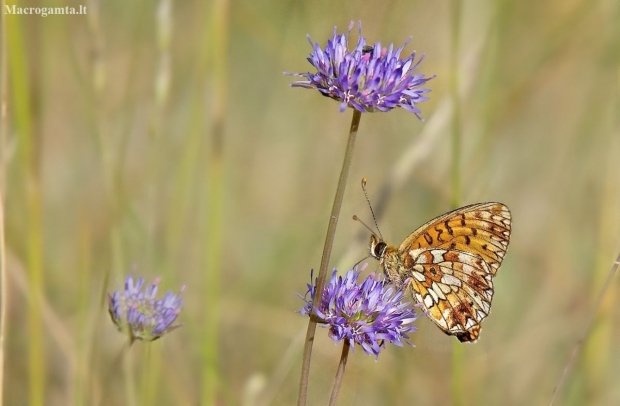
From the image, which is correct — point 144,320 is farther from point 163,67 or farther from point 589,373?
point 589,373

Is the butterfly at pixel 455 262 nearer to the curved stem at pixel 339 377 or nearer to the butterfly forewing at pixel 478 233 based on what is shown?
the butterfly forewing at pixel 478 233

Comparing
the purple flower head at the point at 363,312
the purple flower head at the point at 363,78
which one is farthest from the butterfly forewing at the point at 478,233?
the purple flower head at the point at 363,78

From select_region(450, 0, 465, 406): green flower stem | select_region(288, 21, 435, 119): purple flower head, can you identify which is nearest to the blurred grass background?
select_region(450, 0, 465, 406): green flower stem

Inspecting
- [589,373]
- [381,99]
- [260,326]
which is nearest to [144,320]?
[381,99]

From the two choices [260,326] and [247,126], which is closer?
[260,326]

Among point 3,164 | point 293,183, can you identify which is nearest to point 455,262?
point 3,164

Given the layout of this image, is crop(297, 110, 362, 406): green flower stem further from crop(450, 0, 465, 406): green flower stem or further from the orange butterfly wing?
crop(450, 0, 465, 406): green flower stem

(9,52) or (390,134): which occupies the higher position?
(9,52)
